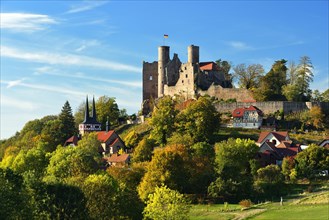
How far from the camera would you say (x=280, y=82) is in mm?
91875

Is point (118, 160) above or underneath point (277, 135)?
underneath

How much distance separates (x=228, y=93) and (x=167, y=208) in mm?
48818

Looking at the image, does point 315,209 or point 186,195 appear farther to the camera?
point 186,195

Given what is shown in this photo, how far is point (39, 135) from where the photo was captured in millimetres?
97500

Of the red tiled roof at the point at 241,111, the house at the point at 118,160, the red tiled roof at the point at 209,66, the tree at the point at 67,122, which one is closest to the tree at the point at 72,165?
the house at the point at 118,160

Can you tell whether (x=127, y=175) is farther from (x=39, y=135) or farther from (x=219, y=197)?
(x=39, y=135)

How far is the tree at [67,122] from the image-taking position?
98119 millimetres

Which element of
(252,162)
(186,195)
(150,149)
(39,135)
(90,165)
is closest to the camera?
(186,195)

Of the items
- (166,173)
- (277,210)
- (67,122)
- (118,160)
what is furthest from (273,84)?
(277,210)

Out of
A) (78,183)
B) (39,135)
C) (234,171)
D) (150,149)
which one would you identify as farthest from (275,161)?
(39,135)

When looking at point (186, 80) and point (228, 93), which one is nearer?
point (228, 93)

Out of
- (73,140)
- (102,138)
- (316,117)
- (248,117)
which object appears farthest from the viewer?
(73,140)

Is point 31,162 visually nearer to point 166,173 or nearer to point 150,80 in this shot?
point 166,173

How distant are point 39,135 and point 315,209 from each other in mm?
58558
